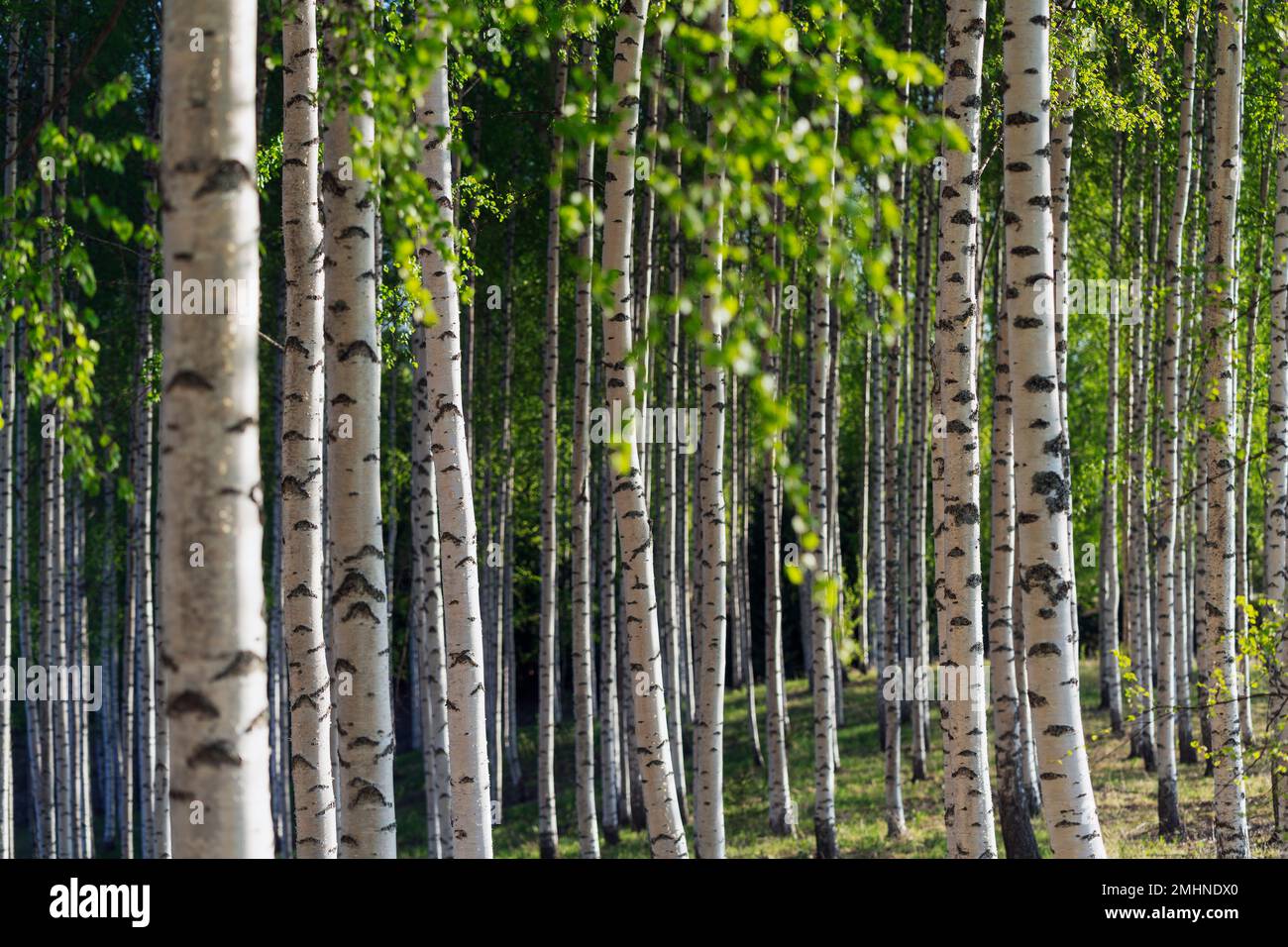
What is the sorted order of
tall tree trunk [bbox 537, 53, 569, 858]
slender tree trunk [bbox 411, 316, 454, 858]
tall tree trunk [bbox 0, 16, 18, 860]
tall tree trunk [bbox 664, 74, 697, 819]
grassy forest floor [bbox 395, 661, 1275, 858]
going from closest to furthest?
1. slender tree trunk [bbox 411, 316, 454, 858]
2. tall tree trunk [bbox 0, 16, 18, 860]
3. grassy forest floor [bbox 395, 661, 1275, 858]
4. tall tree trunk [bbox 537, 53, 569, 858]
5. tall tree trunk [bbox 664, 74, 697, 819]

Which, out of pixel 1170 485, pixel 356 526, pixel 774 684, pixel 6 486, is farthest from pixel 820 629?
pixel 6 486

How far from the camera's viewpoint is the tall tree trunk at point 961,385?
23.5 feet

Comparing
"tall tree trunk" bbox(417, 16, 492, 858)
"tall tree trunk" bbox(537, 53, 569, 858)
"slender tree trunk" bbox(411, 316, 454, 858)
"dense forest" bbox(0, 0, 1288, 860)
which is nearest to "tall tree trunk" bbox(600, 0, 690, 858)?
"dense forest" bbox(0, 0, 1288, 860)

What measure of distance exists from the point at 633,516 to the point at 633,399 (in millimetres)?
871

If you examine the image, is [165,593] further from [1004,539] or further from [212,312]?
[1004,539]

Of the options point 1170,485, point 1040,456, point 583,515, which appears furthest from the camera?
point 1170,485

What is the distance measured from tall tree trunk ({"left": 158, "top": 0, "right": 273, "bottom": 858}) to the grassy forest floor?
7866 mm

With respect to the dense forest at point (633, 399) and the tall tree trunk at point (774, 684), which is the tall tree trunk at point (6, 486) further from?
the tall tree trunk at point (774, 684)

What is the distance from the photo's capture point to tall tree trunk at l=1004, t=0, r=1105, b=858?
5605 millimetres

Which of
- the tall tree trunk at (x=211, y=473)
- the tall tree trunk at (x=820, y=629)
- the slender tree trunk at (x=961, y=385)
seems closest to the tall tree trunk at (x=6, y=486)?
the tall tree trunk at (x=820, y=629)

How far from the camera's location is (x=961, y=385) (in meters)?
7.41

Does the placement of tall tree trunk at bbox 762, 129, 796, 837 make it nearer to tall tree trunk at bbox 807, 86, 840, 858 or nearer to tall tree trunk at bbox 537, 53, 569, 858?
tall tree trunk at bbox 807, 86, 840, 858

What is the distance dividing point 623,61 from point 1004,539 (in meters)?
4.46

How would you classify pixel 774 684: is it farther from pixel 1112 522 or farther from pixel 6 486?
pixel 6 486
